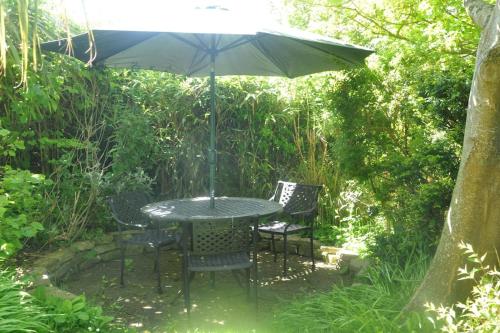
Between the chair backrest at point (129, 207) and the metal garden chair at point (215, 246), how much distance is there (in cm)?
129

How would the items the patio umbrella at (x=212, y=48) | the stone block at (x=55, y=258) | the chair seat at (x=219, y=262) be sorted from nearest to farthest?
the patio umbrella at (x=212, y=48) → the chair seat at (x=219, y=262) → the stone block at (x=55, y=258)

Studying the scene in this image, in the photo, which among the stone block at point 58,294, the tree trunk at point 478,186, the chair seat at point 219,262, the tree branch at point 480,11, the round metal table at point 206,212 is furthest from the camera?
the round metal table at point 206,212

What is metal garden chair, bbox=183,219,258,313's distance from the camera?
137 inches

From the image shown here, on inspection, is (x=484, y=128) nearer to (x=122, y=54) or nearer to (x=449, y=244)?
(x=449, y=244)

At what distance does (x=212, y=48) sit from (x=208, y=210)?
4.77ft

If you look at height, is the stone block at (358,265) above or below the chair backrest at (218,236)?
below

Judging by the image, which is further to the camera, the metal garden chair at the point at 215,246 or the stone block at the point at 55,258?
the stone block at the point at 55,258

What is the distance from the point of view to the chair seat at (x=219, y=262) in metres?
3.43

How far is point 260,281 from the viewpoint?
4.64m

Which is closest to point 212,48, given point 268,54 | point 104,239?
point 268,54

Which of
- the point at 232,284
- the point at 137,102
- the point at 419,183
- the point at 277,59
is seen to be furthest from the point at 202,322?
the point at 137,102

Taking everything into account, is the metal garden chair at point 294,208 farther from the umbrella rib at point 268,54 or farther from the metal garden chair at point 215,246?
the umbrella rib at point 268,54

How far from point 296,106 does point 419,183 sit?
2.62m

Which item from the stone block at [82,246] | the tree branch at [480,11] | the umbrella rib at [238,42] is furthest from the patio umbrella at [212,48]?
the stone block at [82,246]
